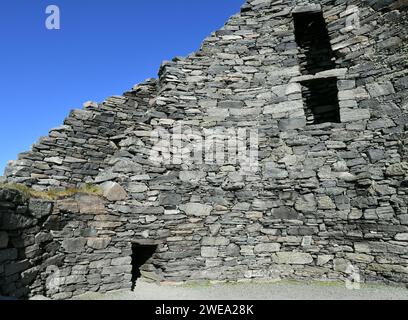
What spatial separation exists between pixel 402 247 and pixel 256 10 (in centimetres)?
754

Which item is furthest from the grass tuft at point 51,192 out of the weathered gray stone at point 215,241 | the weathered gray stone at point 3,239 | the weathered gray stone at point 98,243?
the weathered gray stone at point 215,241

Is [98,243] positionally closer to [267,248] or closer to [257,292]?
[257,292]

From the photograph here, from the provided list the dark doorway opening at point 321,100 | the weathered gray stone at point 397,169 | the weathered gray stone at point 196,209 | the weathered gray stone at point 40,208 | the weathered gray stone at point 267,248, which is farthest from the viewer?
the dark doorway opening at point 321,100

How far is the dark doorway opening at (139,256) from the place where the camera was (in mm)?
7666

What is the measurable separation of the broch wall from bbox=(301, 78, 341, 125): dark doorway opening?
1.7 inches

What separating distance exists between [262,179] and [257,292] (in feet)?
8.85

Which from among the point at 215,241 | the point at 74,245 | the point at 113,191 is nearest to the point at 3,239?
the point at 74,245

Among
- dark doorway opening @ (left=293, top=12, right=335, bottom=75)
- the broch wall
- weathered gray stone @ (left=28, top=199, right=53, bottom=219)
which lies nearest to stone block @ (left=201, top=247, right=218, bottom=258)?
the broch wall

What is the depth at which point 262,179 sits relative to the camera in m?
8.13

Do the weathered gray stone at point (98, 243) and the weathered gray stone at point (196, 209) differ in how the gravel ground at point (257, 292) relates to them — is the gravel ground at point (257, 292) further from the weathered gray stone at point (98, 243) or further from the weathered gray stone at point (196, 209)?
the weathered gray stone at point (196, 209)

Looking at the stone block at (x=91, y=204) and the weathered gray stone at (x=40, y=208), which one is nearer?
the weathered gray stone at (x=40, y=208)

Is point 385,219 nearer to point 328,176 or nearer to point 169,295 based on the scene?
point 328,176

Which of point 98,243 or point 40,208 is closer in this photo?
point 40,208

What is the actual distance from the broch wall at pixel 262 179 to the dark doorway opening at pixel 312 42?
0.67 feet
